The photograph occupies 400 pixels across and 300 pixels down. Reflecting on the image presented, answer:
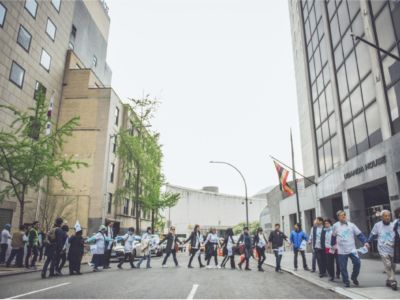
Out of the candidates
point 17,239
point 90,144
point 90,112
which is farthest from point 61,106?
point 17,239

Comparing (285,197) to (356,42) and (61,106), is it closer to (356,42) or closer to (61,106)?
(356,42)

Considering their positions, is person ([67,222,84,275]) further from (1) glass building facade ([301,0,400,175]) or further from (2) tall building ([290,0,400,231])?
(1) glass building facade ([301,0,400,175])

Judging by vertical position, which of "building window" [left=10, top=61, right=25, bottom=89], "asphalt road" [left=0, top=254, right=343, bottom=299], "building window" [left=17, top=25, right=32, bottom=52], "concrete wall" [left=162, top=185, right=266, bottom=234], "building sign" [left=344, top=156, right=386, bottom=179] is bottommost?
"asphalt road" [left=0, top=254, right=343, bottom=299]

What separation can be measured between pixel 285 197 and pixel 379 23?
24005 mm

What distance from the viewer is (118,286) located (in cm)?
807

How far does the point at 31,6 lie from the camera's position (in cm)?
2519

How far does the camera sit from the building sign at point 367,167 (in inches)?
597

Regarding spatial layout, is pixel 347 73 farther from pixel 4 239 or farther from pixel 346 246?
pixel 4 239

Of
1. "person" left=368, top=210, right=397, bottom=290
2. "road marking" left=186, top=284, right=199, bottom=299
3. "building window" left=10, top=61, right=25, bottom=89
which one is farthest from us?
"building window" left=10, top=61, right=25, bottom=89

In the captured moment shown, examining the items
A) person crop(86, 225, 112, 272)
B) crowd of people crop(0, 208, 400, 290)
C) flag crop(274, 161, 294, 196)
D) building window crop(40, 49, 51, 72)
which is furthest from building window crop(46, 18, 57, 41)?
flag crop(274, 161, 294, 196)

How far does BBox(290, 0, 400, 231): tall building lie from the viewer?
1507cm

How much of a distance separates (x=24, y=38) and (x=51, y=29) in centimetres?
458

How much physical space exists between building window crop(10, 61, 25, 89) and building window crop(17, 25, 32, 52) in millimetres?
1791

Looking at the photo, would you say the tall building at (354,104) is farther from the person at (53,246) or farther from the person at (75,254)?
the person at (53,246)
